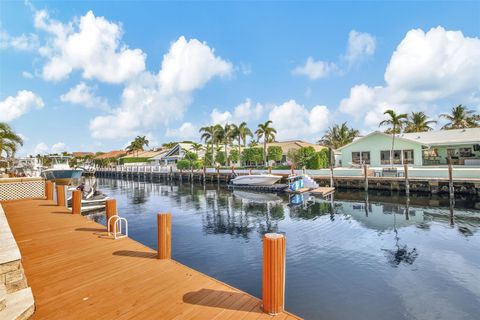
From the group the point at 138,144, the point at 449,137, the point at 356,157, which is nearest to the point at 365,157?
the point at 356,157

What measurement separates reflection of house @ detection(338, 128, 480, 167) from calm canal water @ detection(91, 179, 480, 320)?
51.8 ft

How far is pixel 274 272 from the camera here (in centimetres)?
423

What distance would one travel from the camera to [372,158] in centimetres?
3769

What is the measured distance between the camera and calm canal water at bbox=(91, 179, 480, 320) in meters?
7.02

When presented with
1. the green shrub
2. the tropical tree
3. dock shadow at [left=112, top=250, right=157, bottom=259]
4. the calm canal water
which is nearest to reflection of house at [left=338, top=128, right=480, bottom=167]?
the green shrub

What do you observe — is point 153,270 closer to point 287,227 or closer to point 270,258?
point 270,258

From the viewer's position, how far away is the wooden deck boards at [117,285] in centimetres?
436

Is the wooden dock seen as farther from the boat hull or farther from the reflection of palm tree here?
the boat hull

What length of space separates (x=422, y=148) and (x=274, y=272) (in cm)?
3976

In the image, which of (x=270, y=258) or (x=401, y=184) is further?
(x=401, y=184)

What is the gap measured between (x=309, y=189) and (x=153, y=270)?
23.7m

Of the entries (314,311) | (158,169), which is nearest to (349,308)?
(314,311)

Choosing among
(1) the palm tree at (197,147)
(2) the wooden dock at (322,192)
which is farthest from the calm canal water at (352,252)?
(1) the palm tree at (197,147)

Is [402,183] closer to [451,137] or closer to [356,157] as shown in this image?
[356,157]
